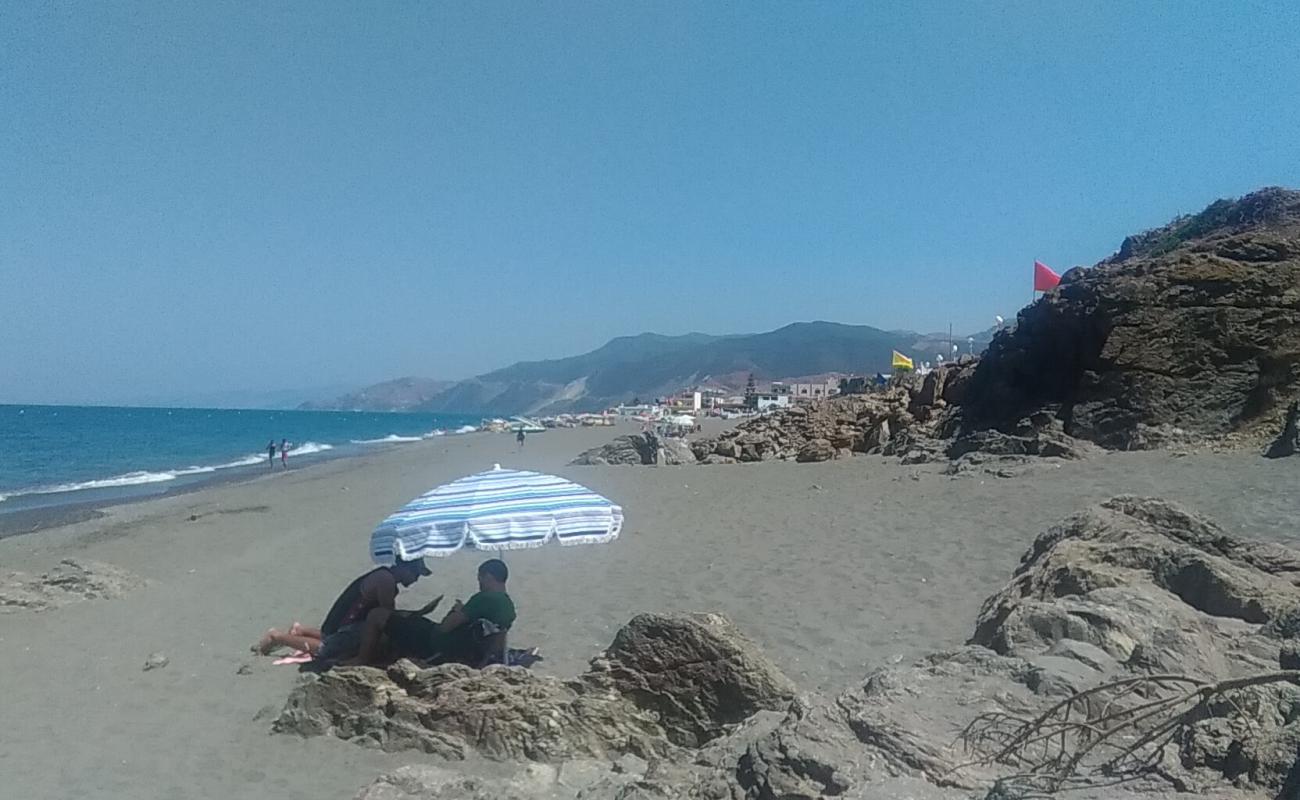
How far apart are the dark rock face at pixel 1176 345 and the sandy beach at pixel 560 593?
171 centimetres

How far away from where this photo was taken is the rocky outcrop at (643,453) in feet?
75.9

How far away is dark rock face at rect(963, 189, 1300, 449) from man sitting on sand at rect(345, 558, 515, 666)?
11.3 meters

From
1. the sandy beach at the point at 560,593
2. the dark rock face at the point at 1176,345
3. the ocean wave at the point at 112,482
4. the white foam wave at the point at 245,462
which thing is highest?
the dark rock face at the point at 1176,345

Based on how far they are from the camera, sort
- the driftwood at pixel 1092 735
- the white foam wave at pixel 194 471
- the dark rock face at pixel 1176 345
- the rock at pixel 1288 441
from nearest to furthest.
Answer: the driftwood at pixel 1092 735 → the rock at pixel 1288 441 → the dark rock face at pixel 1176 345 → the white foam wave at pixel 194 471

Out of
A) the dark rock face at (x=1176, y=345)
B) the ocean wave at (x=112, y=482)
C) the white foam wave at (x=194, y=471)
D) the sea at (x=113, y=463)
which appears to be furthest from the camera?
the white foam wave at (x=194, y=471)

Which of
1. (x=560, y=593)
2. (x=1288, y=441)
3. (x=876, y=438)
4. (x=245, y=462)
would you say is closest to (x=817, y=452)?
(x=876, y=438)

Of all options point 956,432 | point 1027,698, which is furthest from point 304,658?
point 956,432

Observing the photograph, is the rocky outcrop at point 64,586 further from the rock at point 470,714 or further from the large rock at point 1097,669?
the large rock at point 1097,669

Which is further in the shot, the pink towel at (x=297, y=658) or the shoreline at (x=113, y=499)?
the shoreline at (x=113, y=499)

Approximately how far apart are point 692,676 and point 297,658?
13.0 ft

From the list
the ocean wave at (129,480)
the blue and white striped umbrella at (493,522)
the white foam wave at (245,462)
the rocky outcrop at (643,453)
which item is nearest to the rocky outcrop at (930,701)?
the blue and white striped umbrella at (493,522)

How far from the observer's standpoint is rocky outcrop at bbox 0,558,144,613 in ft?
29.9

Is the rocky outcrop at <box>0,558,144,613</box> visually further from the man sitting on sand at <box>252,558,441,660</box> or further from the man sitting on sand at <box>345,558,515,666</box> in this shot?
the man sitting on sand at <box>345,558,515,666</box>

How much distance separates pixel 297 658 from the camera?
7027 mm
